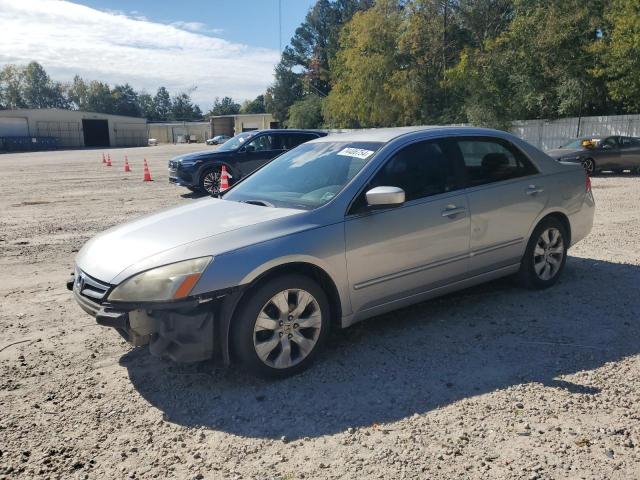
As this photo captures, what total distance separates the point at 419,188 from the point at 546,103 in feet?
104

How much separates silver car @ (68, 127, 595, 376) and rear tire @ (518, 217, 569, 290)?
0.01m

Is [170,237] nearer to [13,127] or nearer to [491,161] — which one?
[491,161]

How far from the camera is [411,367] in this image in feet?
12.6

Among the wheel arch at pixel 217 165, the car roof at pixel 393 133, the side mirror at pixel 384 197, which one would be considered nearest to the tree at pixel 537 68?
the wheel arch at pixel 217 165

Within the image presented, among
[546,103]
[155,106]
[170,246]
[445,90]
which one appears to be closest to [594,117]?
[546,103]

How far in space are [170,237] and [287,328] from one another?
104 cm

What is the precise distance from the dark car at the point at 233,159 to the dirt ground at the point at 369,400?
8197 millimetres

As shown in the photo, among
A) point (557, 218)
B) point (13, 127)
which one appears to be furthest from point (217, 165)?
point (13, 127)

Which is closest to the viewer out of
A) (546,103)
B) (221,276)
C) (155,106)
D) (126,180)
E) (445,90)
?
(221,276)

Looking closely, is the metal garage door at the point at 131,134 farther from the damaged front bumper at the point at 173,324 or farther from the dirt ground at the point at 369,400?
the damaged front bumper at the point at 173,324

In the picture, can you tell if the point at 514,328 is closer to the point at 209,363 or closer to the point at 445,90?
the point at 209,363

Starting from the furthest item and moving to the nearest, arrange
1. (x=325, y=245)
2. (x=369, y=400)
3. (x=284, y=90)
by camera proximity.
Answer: (x=284, y=90) → (x=325, y=245) → (x=369, y=400)

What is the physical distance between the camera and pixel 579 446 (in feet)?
9.39

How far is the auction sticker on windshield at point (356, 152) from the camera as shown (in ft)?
14.3
